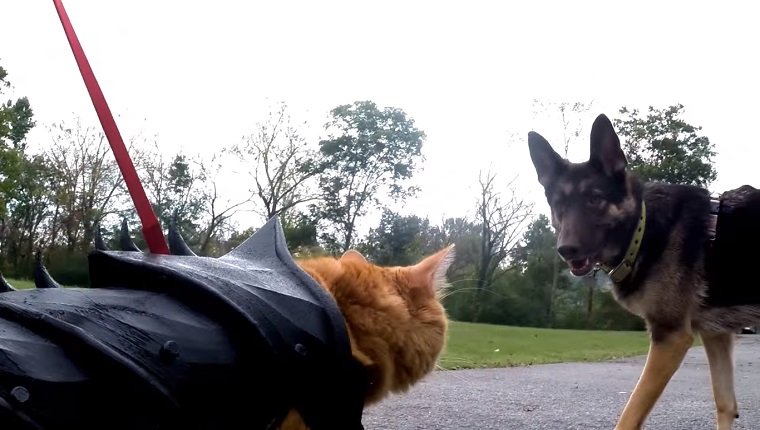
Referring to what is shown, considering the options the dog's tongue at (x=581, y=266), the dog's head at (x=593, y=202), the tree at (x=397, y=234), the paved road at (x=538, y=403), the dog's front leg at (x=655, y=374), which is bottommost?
the paved road at (x=538, y=403)

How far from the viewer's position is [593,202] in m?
5.04

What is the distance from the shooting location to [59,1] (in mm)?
1643

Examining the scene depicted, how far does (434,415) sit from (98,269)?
159 inches

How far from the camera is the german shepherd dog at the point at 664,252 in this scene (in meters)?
4.55

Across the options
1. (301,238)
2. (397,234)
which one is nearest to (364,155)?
(397,234)

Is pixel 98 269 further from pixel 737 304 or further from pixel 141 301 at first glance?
pixel 737 304

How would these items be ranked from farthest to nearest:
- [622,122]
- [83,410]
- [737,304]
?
1. [622,122]
2. [737,304]
3. [83,410]

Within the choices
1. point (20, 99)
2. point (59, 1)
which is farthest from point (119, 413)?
point (20, 99)

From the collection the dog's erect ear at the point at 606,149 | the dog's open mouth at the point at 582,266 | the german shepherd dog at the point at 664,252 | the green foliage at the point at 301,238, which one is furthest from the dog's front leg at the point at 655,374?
the green foliage at the point at 301,238

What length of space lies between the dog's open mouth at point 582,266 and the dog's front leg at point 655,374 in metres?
0.64

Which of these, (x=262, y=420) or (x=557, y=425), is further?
(x=557, y=425)

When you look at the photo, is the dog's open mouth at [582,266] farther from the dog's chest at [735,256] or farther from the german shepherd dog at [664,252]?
the dog's chest at [735,256]

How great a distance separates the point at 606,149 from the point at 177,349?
4.48 meters

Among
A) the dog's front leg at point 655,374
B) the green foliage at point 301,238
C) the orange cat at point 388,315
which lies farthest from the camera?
the dog's front leg at point 655,374
